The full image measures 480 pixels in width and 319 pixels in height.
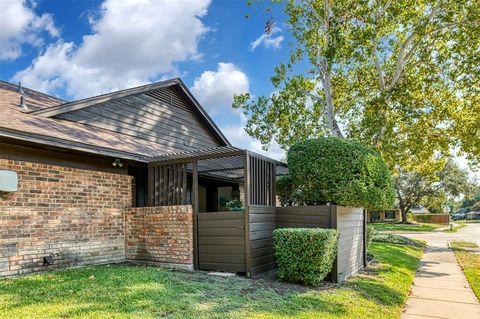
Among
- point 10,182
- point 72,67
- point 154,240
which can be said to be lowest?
point 154,240

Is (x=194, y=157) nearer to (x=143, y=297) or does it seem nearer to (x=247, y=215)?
(x=247, y=215)

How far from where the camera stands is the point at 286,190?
1040cm

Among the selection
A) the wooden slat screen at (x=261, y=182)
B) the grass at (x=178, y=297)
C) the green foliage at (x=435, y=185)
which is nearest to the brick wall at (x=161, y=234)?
the grass at (x=178, y=297)

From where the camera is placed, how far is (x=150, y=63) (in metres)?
12.7

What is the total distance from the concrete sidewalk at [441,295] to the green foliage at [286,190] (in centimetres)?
359

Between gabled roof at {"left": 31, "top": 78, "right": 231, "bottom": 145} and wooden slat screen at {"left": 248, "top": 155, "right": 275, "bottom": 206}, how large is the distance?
4.72 m

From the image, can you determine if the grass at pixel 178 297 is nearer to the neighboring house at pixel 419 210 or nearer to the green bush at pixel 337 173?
the green bush at pixel 337 173

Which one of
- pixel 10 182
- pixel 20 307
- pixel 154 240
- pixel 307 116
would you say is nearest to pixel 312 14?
pixel 307 116

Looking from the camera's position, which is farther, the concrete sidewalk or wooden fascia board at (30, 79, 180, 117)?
wooden fascia board at (30, 79, 180, 117)

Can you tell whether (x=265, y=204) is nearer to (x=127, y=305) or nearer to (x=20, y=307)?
(x=127, y=305)

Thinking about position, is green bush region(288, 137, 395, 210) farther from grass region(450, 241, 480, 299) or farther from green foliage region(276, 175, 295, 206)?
grass region(450, 241, 480, 299)

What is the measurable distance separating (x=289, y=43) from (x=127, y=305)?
12.5 metres

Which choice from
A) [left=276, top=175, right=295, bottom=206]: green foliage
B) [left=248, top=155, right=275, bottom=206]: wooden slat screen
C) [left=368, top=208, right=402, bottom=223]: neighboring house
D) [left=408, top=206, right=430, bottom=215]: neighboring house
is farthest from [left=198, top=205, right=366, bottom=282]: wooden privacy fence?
[left=408, top=206, right=430, bottom=215]: neighboring house

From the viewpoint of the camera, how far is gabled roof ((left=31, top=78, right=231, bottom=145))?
8891 millimetres
